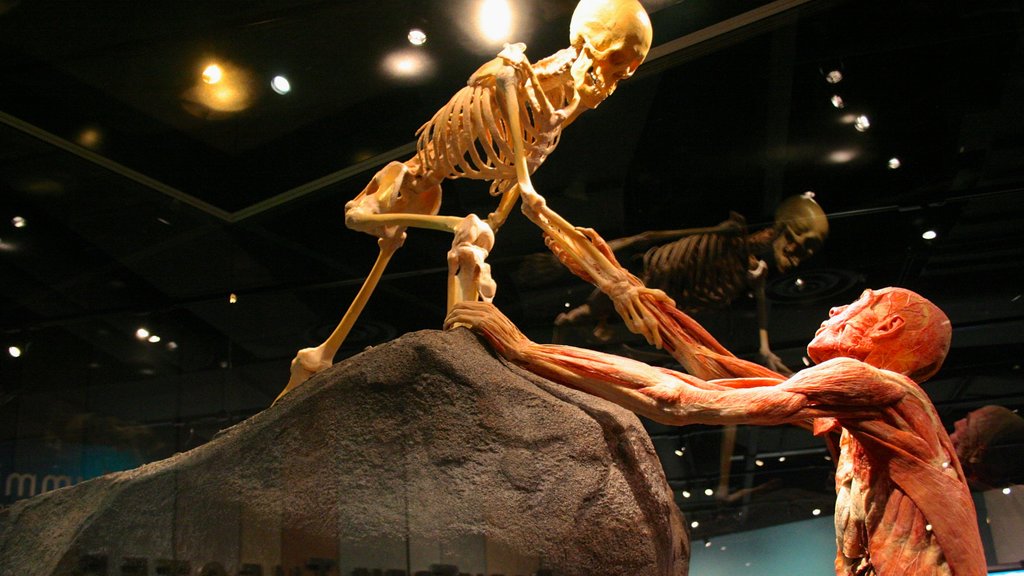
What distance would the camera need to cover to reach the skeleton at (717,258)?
326 centimetres

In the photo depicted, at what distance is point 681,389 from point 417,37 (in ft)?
6.50

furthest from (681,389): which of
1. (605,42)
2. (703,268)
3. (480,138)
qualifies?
(703,268)

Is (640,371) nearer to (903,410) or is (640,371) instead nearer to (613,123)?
(903,410)

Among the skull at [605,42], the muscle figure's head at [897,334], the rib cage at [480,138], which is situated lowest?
the muscle figure's head at [897,334]

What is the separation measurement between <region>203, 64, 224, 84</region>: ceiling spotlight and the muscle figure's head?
2.30m

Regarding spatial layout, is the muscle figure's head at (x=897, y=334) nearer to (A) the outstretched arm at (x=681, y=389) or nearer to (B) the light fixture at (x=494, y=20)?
(A) the outstretched arm at (x=681, y=389)

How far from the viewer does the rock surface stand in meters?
1.56

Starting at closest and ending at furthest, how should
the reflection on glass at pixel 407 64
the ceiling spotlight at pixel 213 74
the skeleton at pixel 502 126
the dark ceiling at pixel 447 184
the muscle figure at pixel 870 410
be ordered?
the muscle figure at pixel 870 410
the skeleton at pixel 502 126
the dark ceiling at pixel 447 184
the ceiling spotlight at pixel 213 74
the reflection on glass at pixel 407 64

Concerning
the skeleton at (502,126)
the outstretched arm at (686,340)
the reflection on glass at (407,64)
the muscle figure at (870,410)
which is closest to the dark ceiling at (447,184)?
the reflection on glass at (407,64)

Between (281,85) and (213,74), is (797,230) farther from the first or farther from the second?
(213,74)

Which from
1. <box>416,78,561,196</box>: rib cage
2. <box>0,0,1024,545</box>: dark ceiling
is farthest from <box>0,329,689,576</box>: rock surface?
<box>0,0,1024,545</box>: dark ceiling

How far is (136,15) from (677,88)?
194 centimetres

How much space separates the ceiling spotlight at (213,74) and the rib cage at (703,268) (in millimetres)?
1679

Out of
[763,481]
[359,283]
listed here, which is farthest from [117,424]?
[763,481]
